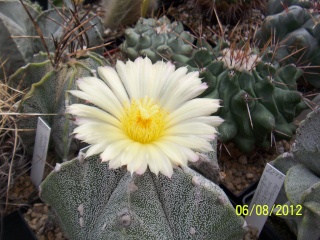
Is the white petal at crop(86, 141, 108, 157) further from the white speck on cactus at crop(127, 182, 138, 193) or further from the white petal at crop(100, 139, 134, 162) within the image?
the white speck on cactus at crop(127, 182, 138, 193)

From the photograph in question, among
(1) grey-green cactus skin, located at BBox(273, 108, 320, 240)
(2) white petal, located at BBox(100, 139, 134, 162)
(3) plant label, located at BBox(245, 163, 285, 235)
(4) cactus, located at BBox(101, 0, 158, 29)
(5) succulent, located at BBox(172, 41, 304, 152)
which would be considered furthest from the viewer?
(4) cactus, located at BBox(101, 0, 158, 29)

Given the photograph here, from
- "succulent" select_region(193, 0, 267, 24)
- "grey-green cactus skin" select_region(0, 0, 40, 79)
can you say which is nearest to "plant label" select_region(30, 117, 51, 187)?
"grey-green cactus skin" select_region(0, 0, 40, 79)

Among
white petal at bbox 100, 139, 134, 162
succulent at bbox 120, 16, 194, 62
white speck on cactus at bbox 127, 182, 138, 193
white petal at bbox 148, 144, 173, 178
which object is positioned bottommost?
succulent at bbox 120, 16, 194, 62

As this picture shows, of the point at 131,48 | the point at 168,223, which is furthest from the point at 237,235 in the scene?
the point at 131,48

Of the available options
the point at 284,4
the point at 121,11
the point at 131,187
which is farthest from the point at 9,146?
the point at 284,4

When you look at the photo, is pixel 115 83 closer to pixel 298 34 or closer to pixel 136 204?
pixel 136 204
